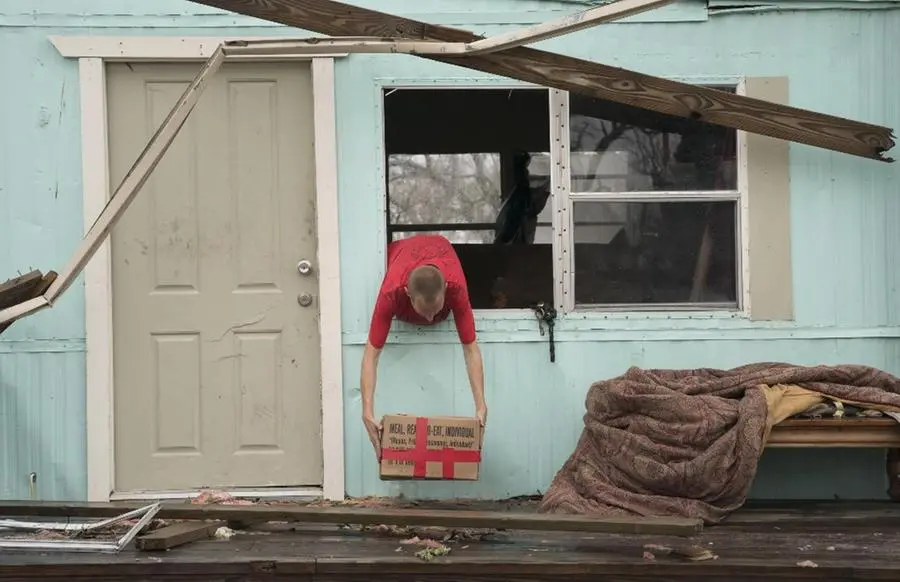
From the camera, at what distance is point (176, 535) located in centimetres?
488

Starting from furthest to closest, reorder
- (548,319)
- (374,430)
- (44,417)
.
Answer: (548,319) → (44,417) → (374,430)

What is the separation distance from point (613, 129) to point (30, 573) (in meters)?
3.60

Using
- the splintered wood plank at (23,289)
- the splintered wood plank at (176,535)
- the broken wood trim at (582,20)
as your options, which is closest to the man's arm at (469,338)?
the broken wood trim at (582,20)

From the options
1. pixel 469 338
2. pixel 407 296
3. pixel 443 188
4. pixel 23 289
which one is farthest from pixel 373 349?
pixel 23 289

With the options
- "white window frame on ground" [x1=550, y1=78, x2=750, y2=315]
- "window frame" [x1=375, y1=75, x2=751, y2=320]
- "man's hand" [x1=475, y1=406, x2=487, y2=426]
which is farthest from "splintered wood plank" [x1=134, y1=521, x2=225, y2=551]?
"white window frame on ground" [x1=550, y1=78, x2=750, y2=315]

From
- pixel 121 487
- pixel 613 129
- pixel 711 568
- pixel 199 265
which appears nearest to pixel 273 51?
pixel 199 265

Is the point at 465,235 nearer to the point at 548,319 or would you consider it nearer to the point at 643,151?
the point at 548,319

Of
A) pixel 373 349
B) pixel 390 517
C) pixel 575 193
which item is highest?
pixel 575 193

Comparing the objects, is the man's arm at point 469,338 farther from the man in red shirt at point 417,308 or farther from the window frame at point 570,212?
the window frame at point 570,212

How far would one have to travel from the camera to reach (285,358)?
19.7 ft

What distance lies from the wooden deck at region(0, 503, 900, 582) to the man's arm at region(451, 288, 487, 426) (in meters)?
0.84

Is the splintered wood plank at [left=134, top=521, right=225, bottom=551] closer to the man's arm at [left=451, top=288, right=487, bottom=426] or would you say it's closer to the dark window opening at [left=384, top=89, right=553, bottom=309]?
the man's arm at [left=451, top=288, right=487, bottom=426]

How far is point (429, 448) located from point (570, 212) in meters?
1.55

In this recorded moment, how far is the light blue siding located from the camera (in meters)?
5.85
